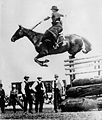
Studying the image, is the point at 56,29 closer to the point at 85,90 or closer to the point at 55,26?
the point at 55,26

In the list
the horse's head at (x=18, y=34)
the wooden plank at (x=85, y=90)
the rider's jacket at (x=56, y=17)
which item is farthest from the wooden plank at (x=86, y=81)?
the horse's head at (x=18, y=34)

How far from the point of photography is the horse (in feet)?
46.1

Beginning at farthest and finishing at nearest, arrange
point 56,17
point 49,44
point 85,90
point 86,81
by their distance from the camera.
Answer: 1. point 49,44
2. point 56,17
3. point 86,81
4. point 85,90

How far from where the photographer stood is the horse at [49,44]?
46.1 feet

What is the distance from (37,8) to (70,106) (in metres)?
4.57

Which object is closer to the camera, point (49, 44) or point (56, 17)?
point (56, 17)

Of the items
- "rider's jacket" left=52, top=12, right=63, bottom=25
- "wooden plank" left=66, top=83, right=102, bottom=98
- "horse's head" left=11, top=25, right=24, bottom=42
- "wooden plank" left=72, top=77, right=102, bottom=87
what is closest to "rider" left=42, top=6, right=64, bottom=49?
"rider's jacket" left=52, top=12, right=63, bottom=25

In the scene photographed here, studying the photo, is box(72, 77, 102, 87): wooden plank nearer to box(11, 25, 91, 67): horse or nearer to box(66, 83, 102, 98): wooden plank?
box(66, 83, 102, 98): wooden plank

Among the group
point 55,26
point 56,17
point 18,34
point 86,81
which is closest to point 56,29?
point 55,26

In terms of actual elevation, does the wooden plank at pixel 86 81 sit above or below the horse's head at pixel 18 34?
below

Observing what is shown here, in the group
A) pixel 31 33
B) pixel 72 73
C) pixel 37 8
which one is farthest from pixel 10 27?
pixel 72 73

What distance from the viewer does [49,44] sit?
1437 centimetres

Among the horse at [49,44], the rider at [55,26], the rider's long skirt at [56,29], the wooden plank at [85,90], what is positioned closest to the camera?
the wooden plank at [85,90]

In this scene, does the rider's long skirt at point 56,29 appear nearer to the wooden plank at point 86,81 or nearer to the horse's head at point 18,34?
the horse's head at point 18,34
